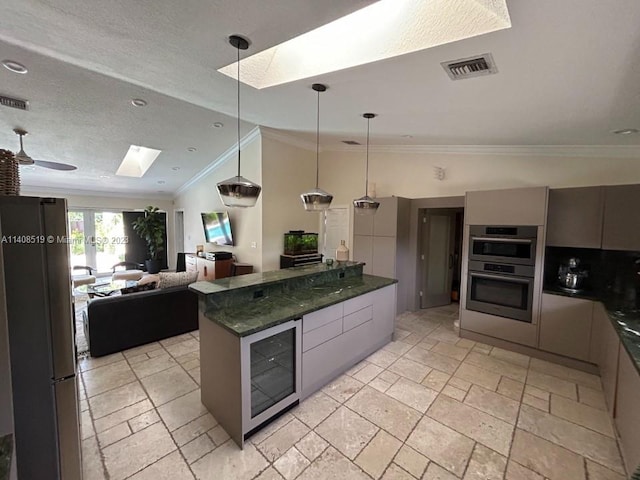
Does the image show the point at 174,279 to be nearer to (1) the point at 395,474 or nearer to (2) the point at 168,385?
(2) the point at 168,385

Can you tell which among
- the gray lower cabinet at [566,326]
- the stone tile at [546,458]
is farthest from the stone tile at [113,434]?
the gray lower cabinet at [566,326]

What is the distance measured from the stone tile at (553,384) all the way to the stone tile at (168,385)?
140 inches

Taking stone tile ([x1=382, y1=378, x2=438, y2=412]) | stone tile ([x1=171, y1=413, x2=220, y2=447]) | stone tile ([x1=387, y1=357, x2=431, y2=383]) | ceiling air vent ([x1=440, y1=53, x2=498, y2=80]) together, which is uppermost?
ceiling air vent ([x1=440, y1=53, x2=498, y2=80])

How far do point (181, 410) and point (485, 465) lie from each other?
2.43 meters

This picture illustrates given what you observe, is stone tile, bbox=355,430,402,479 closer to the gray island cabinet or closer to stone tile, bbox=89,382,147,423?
the gray island cabinet

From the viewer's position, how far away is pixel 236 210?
586 cm

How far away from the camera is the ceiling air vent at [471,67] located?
1910 mm

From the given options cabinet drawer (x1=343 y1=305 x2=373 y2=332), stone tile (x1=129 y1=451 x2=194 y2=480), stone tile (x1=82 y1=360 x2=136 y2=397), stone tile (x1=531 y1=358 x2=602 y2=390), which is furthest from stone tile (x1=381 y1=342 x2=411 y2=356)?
stone tile (x1=82 y1=360 x2=136 y2=397)

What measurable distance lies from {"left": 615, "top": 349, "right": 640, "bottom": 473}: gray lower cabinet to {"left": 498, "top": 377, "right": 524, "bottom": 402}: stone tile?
66 centimetres

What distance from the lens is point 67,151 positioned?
488 centimetres

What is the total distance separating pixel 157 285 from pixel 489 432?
409 cm

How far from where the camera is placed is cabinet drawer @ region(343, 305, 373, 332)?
2.91 m

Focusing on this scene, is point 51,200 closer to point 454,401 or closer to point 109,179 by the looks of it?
point 454,401

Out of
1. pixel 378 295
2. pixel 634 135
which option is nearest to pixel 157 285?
pixel 378 295
